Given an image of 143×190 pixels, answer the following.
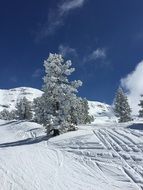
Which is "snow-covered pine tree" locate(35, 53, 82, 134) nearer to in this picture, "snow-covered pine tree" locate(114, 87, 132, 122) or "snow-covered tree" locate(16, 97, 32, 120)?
"snow-covered pine tree" locate(114, 87, 132, 122)

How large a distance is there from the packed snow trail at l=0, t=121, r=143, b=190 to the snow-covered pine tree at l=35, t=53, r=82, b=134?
4464 millimetres

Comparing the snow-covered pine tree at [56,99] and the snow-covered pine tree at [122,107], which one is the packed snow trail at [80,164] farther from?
the snow-covered pine tree at [122,107]

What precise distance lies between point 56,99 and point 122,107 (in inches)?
1271

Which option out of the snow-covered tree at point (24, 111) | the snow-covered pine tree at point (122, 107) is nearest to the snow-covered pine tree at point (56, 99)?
the snow-covered pine tree at point (122, 107)

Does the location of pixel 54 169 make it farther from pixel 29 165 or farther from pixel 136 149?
pixel 136 149

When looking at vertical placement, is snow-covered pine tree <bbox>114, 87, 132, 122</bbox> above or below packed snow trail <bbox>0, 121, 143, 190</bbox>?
above

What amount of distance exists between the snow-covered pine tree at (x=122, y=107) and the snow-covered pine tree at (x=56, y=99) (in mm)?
30057

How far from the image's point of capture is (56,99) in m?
38.7

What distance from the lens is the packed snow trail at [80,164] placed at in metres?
21.2

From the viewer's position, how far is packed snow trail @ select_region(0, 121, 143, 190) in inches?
836

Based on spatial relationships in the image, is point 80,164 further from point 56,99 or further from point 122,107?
point 122,107

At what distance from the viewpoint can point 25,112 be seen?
88.0m

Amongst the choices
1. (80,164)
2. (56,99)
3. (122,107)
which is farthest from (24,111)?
(80,164)

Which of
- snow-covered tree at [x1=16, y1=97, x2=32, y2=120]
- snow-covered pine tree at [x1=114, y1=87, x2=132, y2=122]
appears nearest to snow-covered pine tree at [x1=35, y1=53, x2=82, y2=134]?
snow-covered pine tree at [x1=114, y1=87, x2=132, y2=122]
